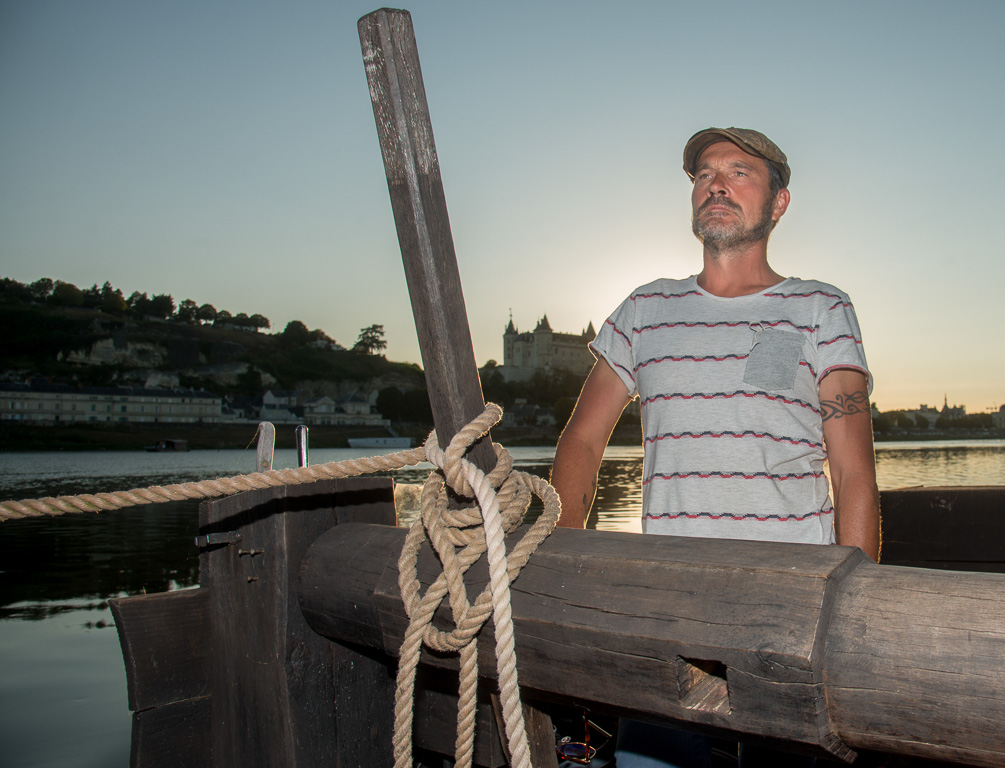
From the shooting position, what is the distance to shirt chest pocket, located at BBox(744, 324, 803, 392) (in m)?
1.65

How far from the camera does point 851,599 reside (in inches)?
36.5

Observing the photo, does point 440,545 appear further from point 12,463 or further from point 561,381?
point 561,381

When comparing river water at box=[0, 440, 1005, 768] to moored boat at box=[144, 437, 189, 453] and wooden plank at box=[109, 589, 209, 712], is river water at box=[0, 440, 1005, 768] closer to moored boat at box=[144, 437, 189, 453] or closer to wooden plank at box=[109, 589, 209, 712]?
Answer: wooden plank at box=[109, 589, 209, 712]

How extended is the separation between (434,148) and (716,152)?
106 centimetres

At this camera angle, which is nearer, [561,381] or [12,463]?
[12,463]

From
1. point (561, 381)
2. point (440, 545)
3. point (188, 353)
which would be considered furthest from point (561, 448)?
point (188, 353)

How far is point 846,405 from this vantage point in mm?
1645

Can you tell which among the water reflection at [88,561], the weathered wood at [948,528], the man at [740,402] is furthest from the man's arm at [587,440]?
the water reflection at [88,561]

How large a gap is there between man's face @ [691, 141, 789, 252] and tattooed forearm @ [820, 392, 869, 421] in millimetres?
468

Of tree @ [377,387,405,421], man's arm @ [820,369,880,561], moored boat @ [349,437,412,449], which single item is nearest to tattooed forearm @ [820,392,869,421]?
man's arm @ [820,369,880,561]

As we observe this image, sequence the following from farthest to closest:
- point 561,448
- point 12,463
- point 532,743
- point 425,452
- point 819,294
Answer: point 12,463
point 561,448
point 819,294
point 532,743
point 425,452

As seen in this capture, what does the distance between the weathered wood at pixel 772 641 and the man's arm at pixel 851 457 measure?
0.60 m

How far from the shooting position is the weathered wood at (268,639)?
1.56 metres

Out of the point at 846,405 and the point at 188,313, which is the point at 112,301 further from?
the point at 846,405
